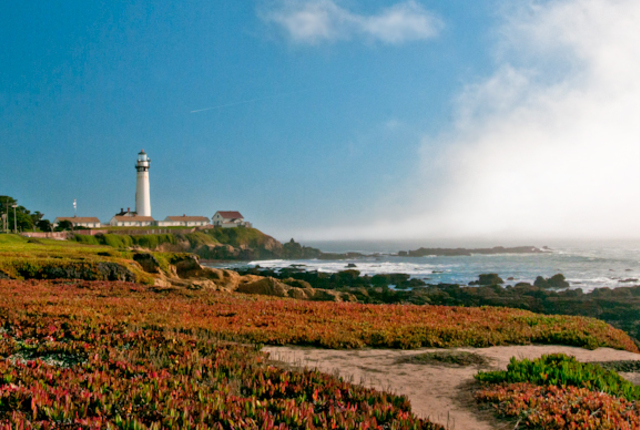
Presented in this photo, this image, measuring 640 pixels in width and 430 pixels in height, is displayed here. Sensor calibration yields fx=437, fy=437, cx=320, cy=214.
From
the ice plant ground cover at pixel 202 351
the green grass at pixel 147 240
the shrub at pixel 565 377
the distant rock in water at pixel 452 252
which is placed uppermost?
the green grass at pixel 147 240

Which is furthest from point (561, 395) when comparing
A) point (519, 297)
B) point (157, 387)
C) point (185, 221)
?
point (185, 221)

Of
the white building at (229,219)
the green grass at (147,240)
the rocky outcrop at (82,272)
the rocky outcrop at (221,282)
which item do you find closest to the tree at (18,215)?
the green grass at (147,240)

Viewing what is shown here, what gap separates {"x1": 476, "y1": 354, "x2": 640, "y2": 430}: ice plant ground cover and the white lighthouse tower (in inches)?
4260

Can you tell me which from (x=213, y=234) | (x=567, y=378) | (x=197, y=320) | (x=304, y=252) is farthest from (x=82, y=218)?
(x=567, y=378)

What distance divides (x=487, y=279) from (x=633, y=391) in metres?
48.7

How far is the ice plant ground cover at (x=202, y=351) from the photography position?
4.96 m

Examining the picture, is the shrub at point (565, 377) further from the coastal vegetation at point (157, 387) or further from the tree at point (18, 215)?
the tree at point (18, 215)

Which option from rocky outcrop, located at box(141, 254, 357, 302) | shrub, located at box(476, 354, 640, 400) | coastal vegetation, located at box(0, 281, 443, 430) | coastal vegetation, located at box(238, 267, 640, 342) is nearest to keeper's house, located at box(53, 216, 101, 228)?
coastal vegetation, located at box(238, 267, 640, 342)

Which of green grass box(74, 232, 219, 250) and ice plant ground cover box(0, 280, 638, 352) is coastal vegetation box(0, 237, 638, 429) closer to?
ice plant ground cover box(0, 280, 638, 352)

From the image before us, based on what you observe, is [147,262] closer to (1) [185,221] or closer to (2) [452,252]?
(2) [452,252]

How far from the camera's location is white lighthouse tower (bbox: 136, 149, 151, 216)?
104875 millimetres

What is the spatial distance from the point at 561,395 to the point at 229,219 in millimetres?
131214

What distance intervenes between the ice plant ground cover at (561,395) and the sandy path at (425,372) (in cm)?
39

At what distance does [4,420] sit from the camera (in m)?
4.68
